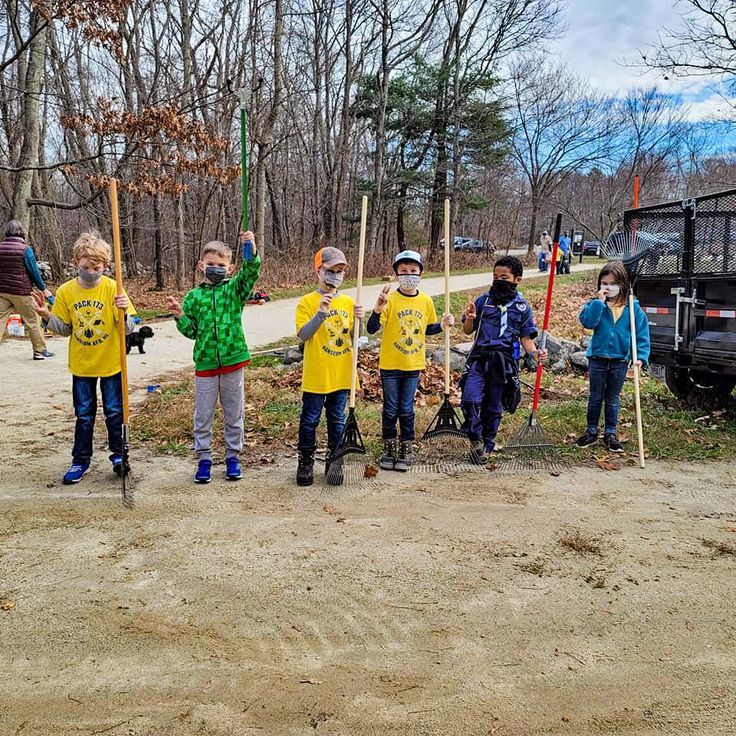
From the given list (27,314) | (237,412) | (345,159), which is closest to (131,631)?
(237,412)

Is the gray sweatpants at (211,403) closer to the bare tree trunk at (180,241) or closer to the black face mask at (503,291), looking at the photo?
the black face mask at (503,291)

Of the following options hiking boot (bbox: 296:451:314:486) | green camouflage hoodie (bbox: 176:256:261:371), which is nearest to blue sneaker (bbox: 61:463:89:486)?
green camouflage hoodie (bbox: 176:256:261:371)

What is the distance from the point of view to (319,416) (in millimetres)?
5246

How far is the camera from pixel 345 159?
29359 mm

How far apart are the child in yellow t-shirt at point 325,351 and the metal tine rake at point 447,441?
94cm

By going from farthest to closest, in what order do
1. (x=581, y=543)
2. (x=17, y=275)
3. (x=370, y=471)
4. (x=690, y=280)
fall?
(x=17, y=275) < (x=690, y=280) < (x=370, y=471) < (x=581, y=543)

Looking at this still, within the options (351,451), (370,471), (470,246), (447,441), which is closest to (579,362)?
(447,441)

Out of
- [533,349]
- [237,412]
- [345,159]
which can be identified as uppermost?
[345,159]

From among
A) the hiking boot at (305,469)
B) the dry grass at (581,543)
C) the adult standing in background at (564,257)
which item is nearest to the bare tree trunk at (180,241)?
the adult standing in background at (564,257)

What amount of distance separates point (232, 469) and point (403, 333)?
6.24 feet

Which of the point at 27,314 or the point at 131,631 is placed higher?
the point at 27,314

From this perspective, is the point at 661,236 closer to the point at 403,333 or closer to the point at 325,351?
the point at 403,333

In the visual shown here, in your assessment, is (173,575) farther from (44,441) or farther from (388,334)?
(44,441)

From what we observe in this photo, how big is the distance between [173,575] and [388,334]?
9.01ft
